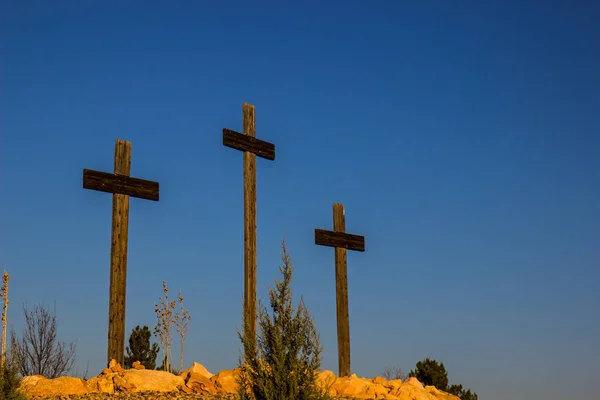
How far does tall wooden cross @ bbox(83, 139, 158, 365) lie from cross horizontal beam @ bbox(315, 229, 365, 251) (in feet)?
17.3

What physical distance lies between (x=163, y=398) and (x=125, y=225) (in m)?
4.27

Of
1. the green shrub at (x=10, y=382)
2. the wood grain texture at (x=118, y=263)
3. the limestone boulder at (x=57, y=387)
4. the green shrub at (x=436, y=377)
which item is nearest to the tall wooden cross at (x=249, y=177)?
the wood grain texture at (x=118, y=263)

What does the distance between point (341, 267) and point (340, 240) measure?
0.80 meters

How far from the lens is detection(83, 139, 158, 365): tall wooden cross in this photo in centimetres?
1630

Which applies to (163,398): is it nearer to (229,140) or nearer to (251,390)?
(251,390)

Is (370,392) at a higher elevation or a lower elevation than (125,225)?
lower

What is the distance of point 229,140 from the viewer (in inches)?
690

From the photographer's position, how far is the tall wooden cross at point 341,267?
20203mm

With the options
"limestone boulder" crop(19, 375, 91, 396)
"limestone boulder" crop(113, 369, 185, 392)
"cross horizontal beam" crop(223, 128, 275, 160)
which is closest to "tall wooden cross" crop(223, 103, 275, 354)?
"cross horizontal beam" crop(223, 128, 275, 160)

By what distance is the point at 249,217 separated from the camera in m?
17.7

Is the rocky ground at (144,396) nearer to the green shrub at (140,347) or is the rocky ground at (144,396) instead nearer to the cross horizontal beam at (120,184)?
the cross horizontal beam at (120,184)

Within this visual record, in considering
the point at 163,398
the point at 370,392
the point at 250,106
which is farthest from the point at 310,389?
the point at 250,106

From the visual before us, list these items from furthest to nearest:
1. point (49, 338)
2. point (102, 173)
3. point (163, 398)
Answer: point (49, 338) → point (102, 173) → point (163, 398)

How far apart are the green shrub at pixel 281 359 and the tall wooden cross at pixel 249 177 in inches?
164
